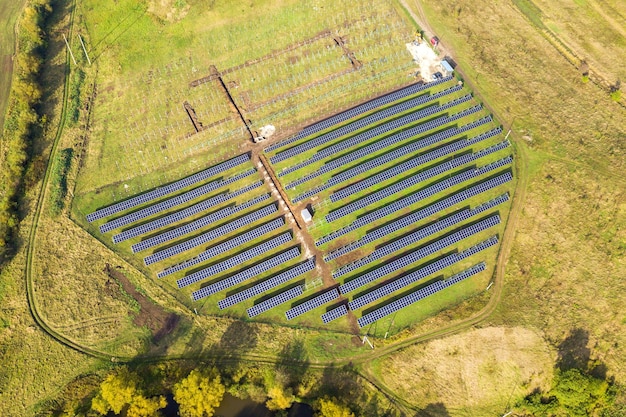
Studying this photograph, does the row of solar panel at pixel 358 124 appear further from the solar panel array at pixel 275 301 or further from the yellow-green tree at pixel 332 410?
the yellow-green tree at pixel 332 410

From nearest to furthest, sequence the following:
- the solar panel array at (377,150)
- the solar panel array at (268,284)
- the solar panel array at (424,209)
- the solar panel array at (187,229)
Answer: the solar panel array at (268,284)
the solar panel array at (187,229)
the solar panel array at (424,209)
the solar panel array at (377,150)

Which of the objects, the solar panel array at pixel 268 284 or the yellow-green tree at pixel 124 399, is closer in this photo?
the yellow-green tree at pixel 124 399

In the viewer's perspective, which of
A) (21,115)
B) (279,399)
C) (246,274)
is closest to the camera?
(279,399)

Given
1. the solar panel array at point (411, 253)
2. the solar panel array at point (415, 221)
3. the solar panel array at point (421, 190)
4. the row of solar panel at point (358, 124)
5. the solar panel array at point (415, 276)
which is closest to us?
A: the solar panel array at point (415, 276)

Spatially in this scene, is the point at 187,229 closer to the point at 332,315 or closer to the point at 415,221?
the point at 332,315

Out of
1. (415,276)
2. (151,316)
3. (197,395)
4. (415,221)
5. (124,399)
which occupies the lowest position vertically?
(197,395)

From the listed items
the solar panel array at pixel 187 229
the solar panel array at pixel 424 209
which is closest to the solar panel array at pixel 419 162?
the solar panel array at pixel 424 209

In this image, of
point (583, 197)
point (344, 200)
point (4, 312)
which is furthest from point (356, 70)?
point (4, 312)

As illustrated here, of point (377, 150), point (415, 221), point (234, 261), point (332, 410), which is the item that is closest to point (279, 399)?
point (332, 410)
